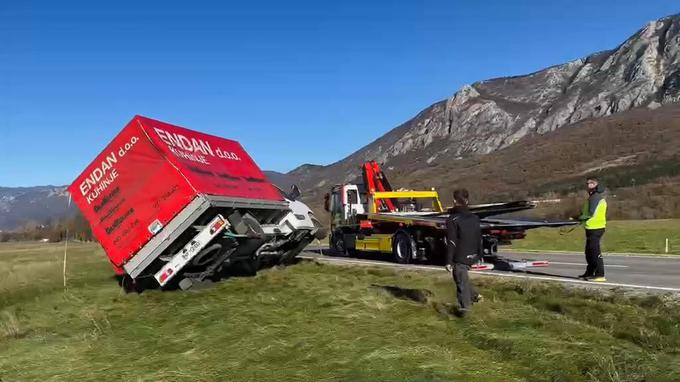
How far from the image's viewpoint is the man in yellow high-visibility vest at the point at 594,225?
10.6m

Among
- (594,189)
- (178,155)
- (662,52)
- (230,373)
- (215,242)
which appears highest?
(662,52)

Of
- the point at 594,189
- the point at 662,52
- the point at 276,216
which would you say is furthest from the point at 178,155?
the point at 662,52

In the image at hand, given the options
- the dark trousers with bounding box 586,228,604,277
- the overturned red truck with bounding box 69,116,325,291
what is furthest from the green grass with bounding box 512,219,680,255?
the overturned red truck with bounding box 69,116,325,291

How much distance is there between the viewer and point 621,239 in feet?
76.2

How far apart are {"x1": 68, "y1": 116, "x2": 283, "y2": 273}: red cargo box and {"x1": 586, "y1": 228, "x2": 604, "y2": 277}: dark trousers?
21.2 ft

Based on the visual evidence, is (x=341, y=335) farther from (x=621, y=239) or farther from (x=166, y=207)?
(x=621, y=239)

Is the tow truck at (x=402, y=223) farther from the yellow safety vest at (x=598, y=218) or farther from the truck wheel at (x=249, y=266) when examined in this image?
the truck wheel at (x=249, y=266)

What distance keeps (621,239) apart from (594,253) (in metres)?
13.9

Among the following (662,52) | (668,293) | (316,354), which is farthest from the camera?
(662,52)

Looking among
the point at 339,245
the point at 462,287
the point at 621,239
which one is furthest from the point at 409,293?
the point at 621,239

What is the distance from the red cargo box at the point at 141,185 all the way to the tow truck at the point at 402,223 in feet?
17.3

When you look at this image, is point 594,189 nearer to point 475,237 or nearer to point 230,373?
point 475,237

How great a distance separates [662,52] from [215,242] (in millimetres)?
199961

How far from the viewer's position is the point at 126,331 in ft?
25.2
